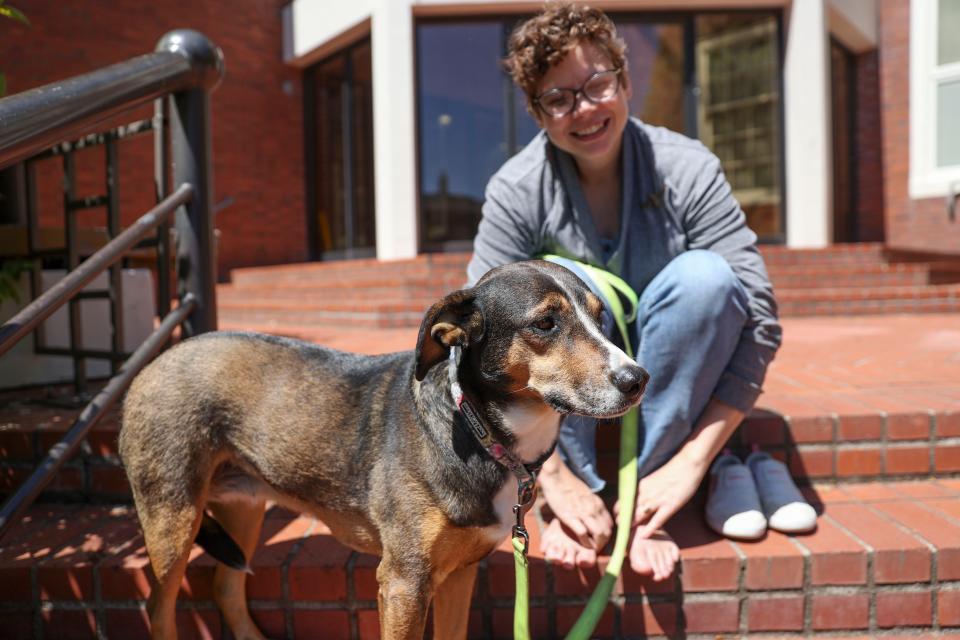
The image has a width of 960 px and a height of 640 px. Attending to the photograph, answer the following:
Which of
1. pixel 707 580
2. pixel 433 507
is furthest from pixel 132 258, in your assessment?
pixel 707 580

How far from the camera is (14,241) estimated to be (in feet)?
10.7

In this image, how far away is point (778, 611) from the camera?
6.88ft

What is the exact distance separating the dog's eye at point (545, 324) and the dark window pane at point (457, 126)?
7.80 m

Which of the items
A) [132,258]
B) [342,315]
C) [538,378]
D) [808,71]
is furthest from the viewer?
[808,71]

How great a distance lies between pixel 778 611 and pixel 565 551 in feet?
2.30

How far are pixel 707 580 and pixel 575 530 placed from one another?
44 cm

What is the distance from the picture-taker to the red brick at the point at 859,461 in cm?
260

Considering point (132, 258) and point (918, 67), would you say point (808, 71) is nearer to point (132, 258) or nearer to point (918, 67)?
point (918, 67)

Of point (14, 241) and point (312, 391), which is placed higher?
point (14, 241)

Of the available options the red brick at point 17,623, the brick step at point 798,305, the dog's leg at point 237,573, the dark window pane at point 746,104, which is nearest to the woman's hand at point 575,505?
the dog's leg at point 237,573

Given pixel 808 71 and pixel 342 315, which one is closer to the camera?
pixel 342 315

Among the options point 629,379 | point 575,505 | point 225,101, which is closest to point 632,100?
point 225,101

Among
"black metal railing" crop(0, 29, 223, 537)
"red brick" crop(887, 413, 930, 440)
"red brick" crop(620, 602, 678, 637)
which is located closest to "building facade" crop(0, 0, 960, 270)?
"black metal railing" crop(0, 29, 223, 537)

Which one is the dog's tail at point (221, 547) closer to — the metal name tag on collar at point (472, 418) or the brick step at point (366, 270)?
the metal name tag on collar at point (472, 418)
